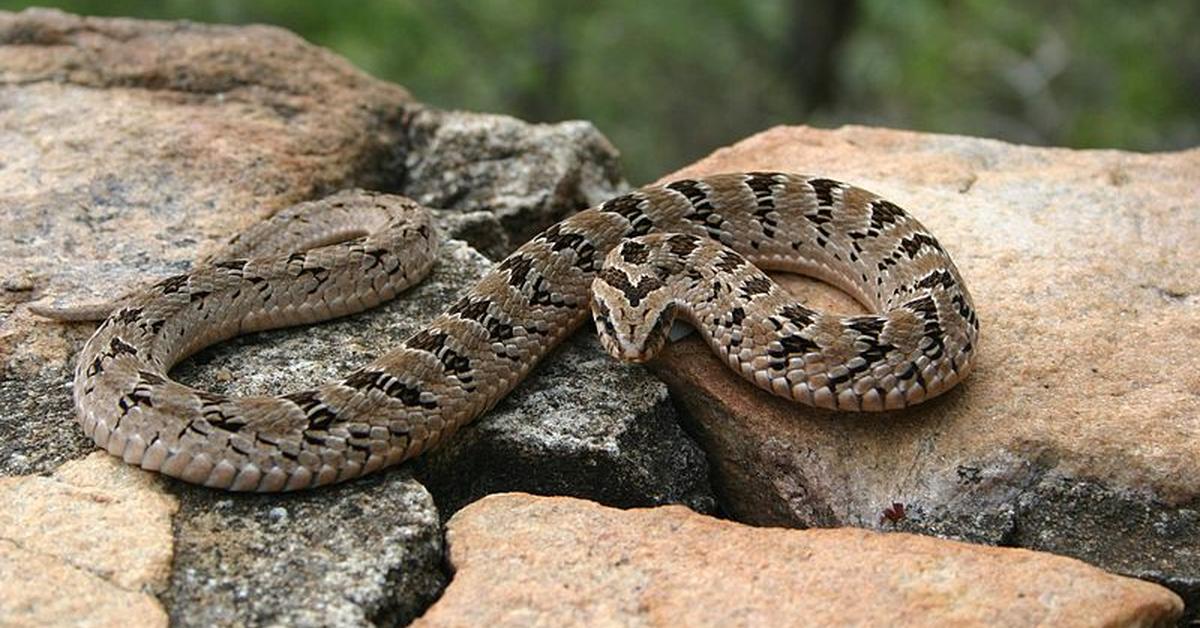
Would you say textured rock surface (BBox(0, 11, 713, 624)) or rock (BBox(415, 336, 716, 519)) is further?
rock (BBox(415, 336, 716, 519))

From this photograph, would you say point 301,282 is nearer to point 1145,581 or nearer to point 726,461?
point 726,461

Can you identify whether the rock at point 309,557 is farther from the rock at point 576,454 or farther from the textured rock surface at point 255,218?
the rock at point 576,454

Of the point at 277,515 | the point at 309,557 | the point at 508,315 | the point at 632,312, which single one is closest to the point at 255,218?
the point at 508,315

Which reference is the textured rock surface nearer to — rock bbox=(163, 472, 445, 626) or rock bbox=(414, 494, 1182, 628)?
rock bbox=(163, 472, 445, 626)

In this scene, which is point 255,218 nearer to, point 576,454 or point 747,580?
point 576,454

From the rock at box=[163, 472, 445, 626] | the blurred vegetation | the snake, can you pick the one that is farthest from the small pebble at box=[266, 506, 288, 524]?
the blurred vegetation

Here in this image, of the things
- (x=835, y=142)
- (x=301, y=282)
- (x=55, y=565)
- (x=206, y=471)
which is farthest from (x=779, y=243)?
(x=55, y=565)
